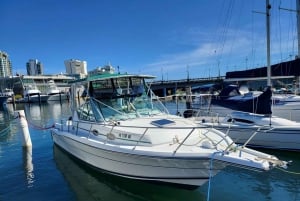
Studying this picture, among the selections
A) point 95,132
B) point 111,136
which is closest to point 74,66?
point 95,132

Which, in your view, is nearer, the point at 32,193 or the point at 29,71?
the point at 32,193

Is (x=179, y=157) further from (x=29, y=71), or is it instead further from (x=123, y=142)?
(x=29, y=71)

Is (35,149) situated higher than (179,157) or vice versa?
(179,157)

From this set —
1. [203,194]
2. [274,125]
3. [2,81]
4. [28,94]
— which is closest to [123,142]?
[203,194]

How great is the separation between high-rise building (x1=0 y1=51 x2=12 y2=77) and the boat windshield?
16465 centimetres

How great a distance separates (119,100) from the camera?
8.62 m

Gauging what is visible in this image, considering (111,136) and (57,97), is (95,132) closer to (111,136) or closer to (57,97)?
(111,136)

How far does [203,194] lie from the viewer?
21.6 ft

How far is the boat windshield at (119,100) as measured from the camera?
27.3ft

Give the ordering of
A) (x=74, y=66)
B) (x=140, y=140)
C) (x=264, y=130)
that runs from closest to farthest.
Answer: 1. (x=140, y=140)
2. (x=264, y=130)
3. (x=74, y=66)

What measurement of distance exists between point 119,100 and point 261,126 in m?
5.83

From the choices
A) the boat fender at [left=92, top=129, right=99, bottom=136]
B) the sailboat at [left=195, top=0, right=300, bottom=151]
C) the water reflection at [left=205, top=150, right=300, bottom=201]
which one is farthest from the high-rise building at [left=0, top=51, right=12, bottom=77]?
the water reflection at [left=205, top=150, right=300, bottom=201]

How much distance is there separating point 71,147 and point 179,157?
5.30m

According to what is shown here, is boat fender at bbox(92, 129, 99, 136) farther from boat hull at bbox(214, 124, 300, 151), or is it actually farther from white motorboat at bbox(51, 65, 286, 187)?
boat hull at bbox(214, 124, 300, 151)
